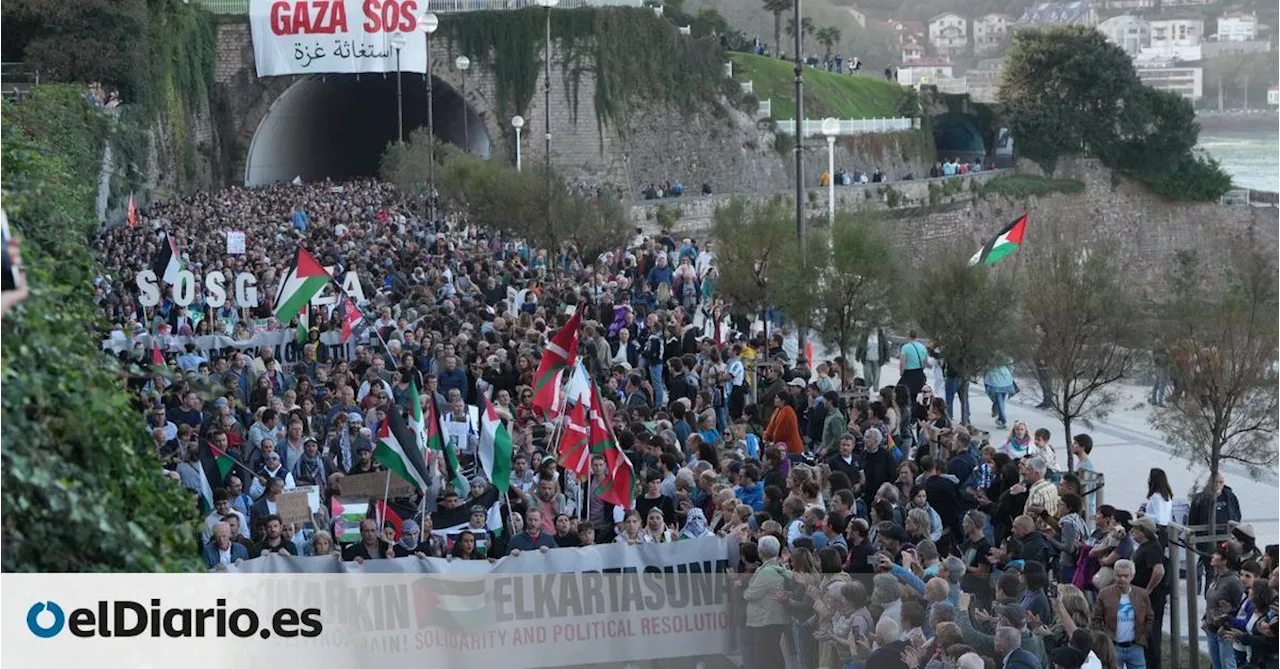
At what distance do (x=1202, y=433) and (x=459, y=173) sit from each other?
29.6m

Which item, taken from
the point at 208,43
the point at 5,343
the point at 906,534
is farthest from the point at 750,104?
the point at 5,343

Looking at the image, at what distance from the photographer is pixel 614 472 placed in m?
12.3

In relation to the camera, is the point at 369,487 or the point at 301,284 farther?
the point at 301,284

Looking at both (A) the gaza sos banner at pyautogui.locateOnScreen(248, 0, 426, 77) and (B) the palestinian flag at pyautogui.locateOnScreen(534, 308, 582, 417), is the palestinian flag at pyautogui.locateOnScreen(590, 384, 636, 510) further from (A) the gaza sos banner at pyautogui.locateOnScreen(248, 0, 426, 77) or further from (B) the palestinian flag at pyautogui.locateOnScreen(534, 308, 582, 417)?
(A) the gaza sos banner at pyautogui.locateOnScreen(248, 0, 426, 77)

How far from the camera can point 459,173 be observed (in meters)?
42.6

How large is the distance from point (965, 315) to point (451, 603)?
33.2ft

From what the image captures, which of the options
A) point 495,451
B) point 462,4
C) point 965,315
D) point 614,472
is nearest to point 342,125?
point 462,4

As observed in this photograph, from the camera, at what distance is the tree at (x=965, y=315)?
752 inches

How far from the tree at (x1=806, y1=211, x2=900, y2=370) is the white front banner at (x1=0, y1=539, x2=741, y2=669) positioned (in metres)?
10.1

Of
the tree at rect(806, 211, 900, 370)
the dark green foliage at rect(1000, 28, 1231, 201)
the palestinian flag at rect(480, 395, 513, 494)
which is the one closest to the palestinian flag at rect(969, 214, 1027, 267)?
the tree at rect(806, 211, 900, 370)

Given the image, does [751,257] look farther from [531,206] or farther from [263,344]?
[531,206]

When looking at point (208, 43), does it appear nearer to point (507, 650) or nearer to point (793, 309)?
point (793, 309)

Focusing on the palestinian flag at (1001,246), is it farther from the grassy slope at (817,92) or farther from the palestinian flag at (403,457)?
the grassy slope at (817,92)

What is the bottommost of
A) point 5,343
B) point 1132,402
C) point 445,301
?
point 1132,402
